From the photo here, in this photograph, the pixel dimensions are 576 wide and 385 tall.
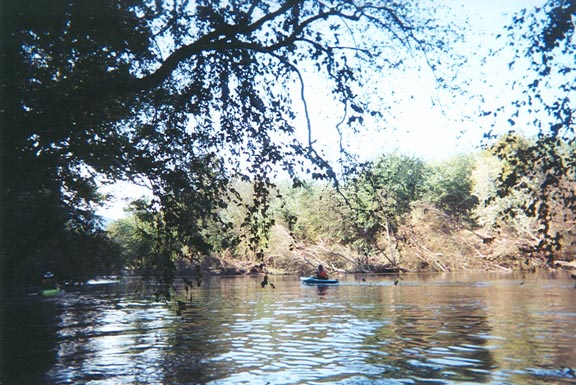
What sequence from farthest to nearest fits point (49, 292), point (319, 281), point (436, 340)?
1. point (319, 281)
2. point (49, 292)
3. point (436, 340)

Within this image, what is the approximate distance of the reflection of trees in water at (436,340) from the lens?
9.84 metres

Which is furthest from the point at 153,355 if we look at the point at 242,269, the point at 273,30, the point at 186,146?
the point at 242,269

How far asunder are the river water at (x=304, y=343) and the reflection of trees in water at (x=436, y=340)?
0.03 m

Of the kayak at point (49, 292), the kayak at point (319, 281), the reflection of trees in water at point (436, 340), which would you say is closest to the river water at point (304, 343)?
the reflection of trees in water at point (436, 340)

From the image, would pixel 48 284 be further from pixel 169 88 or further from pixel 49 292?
pixel 169 88

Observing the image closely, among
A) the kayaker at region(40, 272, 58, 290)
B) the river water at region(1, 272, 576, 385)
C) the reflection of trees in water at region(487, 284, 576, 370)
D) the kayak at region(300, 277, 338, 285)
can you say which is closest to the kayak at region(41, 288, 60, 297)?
the kayaker at region(40, 272, 58, 290)

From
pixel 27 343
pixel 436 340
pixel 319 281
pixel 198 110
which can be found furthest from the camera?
pixel 319 281

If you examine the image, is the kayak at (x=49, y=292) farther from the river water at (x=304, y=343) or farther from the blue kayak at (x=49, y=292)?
the river water at (x=304, y=343)

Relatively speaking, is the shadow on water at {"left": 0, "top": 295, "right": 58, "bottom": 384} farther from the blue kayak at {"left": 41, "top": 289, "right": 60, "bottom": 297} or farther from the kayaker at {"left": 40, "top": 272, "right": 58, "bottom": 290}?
the kayaker at {"left": 40, "top": 272, "right": 58, "bottom": 290}

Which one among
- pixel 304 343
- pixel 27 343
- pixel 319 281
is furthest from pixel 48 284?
pixel 304 343

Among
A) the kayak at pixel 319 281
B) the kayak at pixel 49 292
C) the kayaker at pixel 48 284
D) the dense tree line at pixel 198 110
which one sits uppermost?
the dense tree line at pixel 198 110

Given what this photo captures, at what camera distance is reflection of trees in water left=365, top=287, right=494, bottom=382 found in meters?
9.84

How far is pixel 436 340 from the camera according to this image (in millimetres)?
13234

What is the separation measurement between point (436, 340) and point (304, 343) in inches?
143
